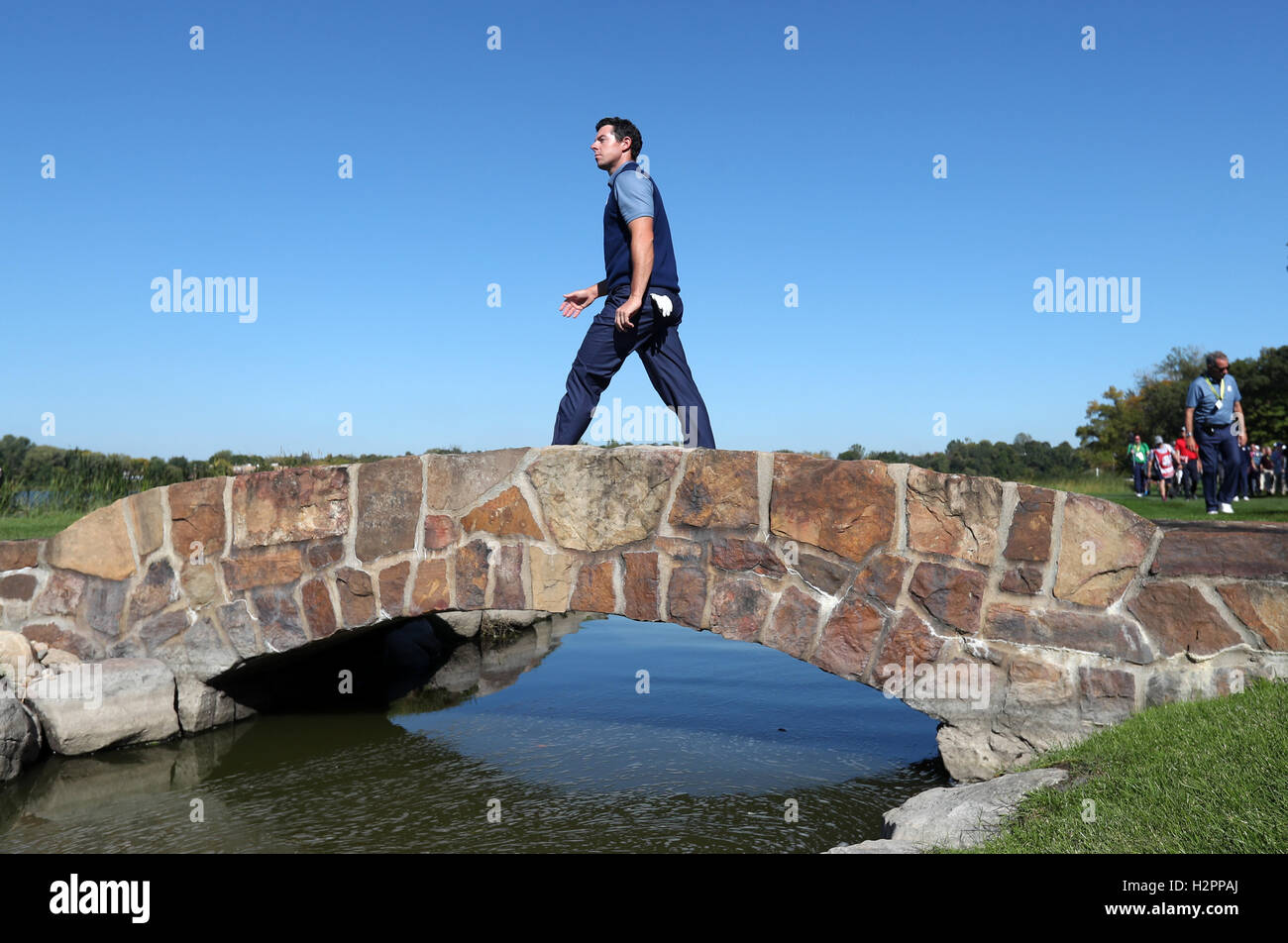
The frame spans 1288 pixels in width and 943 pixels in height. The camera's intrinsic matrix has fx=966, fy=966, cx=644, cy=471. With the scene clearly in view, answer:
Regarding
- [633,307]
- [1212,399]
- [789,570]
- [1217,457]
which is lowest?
[789,570]

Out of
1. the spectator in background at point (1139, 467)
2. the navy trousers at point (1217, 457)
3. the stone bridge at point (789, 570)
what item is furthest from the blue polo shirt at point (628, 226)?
the spectator in background at point (1139, 467)

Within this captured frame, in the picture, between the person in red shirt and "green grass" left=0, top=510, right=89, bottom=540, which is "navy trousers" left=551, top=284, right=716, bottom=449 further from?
the person in red shirt

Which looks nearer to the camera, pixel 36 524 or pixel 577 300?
pixel 577 300

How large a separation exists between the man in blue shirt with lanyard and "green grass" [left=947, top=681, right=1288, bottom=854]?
6.09 m

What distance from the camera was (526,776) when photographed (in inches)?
232

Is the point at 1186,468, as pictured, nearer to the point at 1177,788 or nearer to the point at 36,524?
the point at 1177,788

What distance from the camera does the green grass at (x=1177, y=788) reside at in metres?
3.18

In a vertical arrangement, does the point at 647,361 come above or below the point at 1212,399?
below

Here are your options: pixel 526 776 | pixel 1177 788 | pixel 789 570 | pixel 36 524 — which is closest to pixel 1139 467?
pixel 789 570

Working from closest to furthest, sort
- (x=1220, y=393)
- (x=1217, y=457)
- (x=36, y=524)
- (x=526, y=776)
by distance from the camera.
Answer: (x=526, y=776) → (x=1220, y=393) → (x=36, y=524) → (x=1217, y=457)

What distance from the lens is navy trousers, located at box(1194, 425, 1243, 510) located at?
974 cm

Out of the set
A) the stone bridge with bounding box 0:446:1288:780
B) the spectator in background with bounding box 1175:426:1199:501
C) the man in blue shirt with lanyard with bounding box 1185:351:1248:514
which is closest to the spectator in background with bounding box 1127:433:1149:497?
the spectator in background with bounding box 1175:426:1199:501

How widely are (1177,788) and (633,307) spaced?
130 inches
